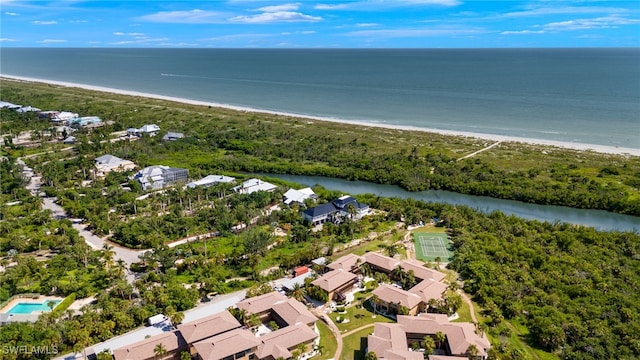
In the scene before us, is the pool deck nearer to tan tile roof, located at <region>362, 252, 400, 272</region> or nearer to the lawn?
tan tile roof, located at <region>362, 252, 400, 272</region>

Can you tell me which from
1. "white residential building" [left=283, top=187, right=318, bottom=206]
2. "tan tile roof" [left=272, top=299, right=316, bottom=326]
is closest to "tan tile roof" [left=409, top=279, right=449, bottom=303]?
"tan tile roof" [left=272, top=299, right=316, bottom=326]

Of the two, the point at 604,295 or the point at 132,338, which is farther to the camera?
the point at 604,295

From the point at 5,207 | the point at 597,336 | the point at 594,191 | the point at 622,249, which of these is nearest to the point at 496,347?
the point at 597,336

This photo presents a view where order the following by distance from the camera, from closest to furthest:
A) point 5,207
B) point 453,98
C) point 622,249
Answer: point 622,249
point 5,207
point 453,98

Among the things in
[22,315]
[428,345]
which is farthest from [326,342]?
[22,315]

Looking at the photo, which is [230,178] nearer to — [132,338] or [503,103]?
[132,338]

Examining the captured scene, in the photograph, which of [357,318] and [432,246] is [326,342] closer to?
[357,318]

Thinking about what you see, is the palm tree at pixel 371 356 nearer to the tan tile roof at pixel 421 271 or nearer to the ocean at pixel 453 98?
the tan tile roof at pixel 421 271
